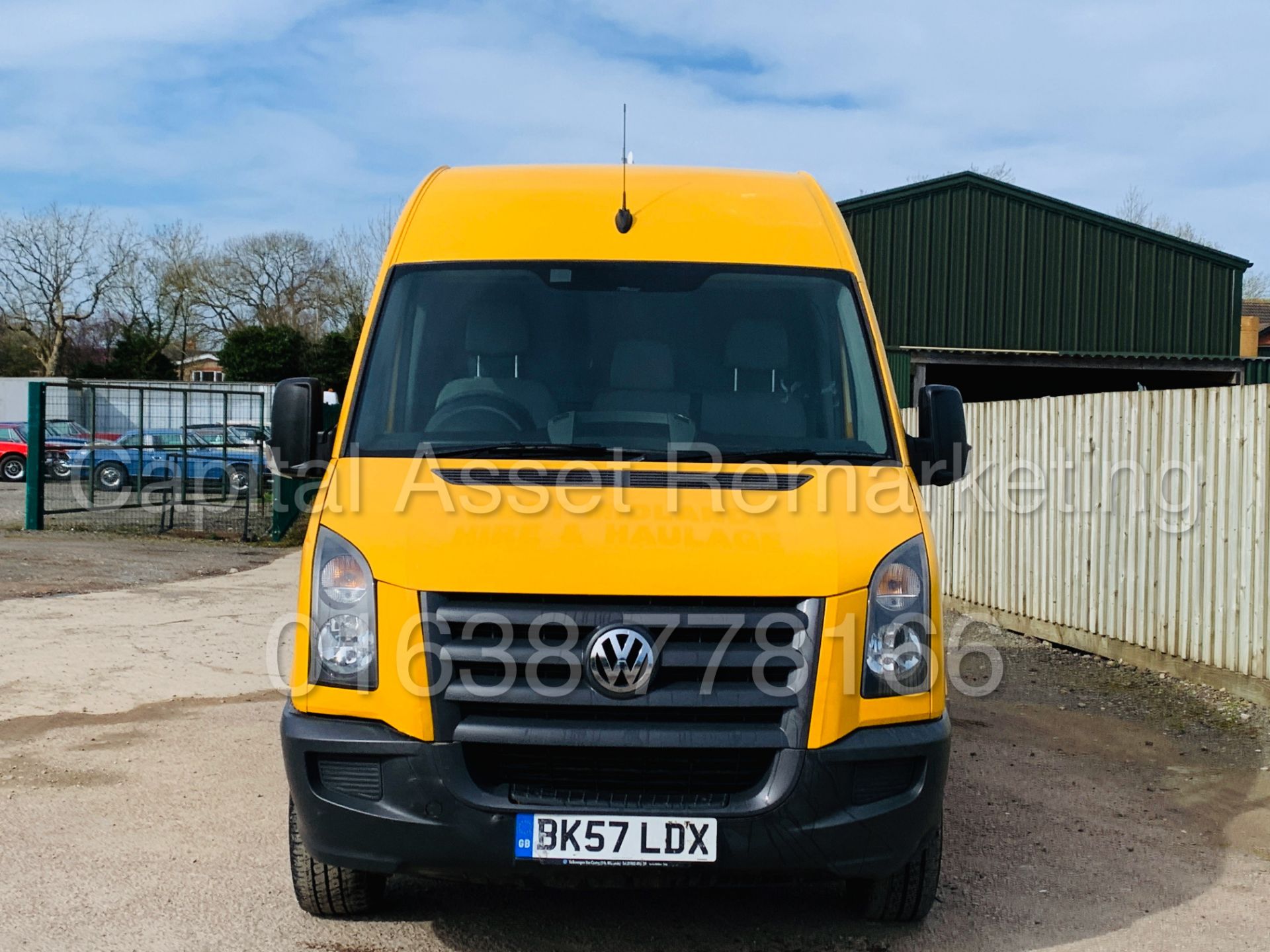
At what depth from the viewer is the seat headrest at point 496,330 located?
16.0ft

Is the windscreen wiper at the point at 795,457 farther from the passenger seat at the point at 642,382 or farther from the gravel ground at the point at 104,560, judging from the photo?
the gravel ground at the point at 104,560

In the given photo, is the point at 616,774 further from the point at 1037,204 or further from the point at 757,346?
the point at 1037,204

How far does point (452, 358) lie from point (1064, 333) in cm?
2731

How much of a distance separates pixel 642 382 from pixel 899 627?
1422 mm

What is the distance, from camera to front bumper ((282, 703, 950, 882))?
371 cm

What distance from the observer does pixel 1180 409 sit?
8.70m

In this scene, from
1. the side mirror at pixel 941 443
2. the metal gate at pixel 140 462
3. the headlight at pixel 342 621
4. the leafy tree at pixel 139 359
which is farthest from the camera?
the leafy tree at pixel 139 359

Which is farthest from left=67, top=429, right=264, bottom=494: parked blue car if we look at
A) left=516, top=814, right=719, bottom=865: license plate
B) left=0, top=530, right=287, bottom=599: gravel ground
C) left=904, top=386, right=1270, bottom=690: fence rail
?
left=516, top=814, right=719, bottom=865: license plate

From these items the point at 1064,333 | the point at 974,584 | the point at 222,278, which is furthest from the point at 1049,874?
the point at 222,278

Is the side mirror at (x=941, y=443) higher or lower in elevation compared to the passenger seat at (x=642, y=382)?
lower

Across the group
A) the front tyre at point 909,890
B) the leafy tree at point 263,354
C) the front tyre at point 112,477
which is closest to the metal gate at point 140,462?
the front tyre at point 112,477

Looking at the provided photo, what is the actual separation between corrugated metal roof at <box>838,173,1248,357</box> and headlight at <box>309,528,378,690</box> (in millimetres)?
25597

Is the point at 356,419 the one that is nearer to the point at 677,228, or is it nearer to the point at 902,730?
the point at 677,228

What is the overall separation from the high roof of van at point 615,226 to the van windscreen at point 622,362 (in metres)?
0.06
